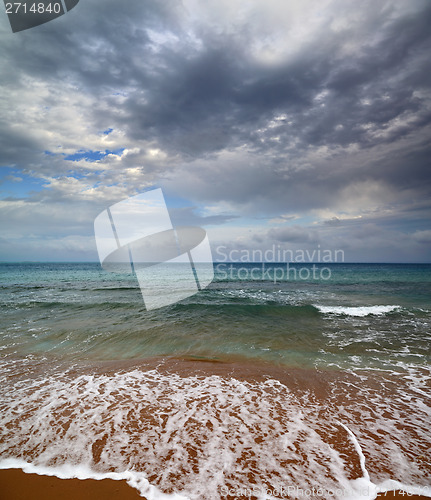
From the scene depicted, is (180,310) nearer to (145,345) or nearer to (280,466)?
(145,345)

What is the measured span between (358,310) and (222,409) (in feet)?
42.4

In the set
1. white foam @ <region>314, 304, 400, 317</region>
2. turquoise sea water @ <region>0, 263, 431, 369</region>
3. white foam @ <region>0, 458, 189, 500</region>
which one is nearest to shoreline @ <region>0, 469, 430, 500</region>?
white foam @ <region>0, 458, 189, 500</region>

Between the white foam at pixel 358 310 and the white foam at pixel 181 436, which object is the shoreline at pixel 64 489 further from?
the white foam at pixel 358 310

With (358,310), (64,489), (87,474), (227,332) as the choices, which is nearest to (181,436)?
(87,474)

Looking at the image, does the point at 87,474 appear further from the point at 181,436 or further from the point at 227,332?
the point at 227,332

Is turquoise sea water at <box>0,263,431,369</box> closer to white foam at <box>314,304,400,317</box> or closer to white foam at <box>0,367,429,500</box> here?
white foam at <box>314,304,400,317</box>

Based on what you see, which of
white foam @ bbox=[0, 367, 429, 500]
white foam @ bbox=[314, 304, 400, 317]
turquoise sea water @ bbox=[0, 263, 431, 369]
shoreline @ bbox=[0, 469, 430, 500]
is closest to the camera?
shoreline @ bbox=[0, 469, 430, 500]

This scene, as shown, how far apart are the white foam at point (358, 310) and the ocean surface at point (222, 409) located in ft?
12.5

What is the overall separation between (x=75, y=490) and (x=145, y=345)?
5.61m

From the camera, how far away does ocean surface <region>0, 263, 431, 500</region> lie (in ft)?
9.91

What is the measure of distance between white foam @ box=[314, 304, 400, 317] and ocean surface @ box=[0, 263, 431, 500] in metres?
3.80

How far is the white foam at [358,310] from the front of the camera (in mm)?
13605

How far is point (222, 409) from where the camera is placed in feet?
14.8

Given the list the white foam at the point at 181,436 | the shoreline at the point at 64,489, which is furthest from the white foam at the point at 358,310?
the shoreline at the point at 64,489
